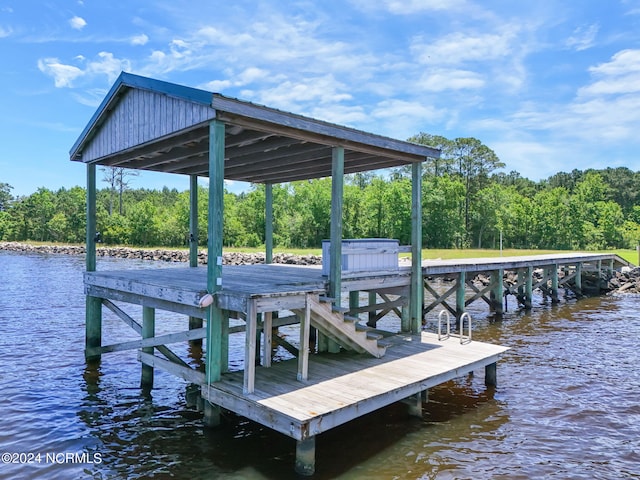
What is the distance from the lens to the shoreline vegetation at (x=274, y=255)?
24750 millimetres

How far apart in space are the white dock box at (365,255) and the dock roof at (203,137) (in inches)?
71.6

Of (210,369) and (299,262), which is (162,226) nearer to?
Result: (299,262)

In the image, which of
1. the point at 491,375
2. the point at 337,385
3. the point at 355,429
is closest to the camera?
the point at 337,385

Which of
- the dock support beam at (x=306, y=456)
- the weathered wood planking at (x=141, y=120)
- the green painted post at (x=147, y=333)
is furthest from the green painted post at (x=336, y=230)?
the green painted post at (x=147, y=333)

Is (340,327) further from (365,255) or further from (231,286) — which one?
(365,255)

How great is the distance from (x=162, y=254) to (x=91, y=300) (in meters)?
39.4

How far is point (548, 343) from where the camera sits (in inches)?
514

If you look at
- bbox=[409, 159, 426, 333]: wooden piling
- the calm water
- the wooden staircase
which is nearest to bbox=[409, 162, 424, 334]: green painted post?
bbox=[409, 159, 426, 333]: wooden piling

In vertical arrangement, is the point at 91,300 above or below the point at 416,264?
below

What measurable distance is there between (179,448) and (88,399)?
2964mm

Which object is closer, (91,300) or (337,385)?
(337,385)

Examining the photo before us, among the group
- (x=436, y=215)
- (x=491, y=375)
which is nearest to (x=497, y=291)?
(x=491, y=375)

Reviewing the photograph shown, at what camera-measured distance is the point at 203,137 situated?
7.75m

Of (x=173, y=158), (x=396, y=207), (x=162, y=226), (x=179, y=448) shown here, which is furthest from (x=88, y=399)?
(x=162, y=226)
